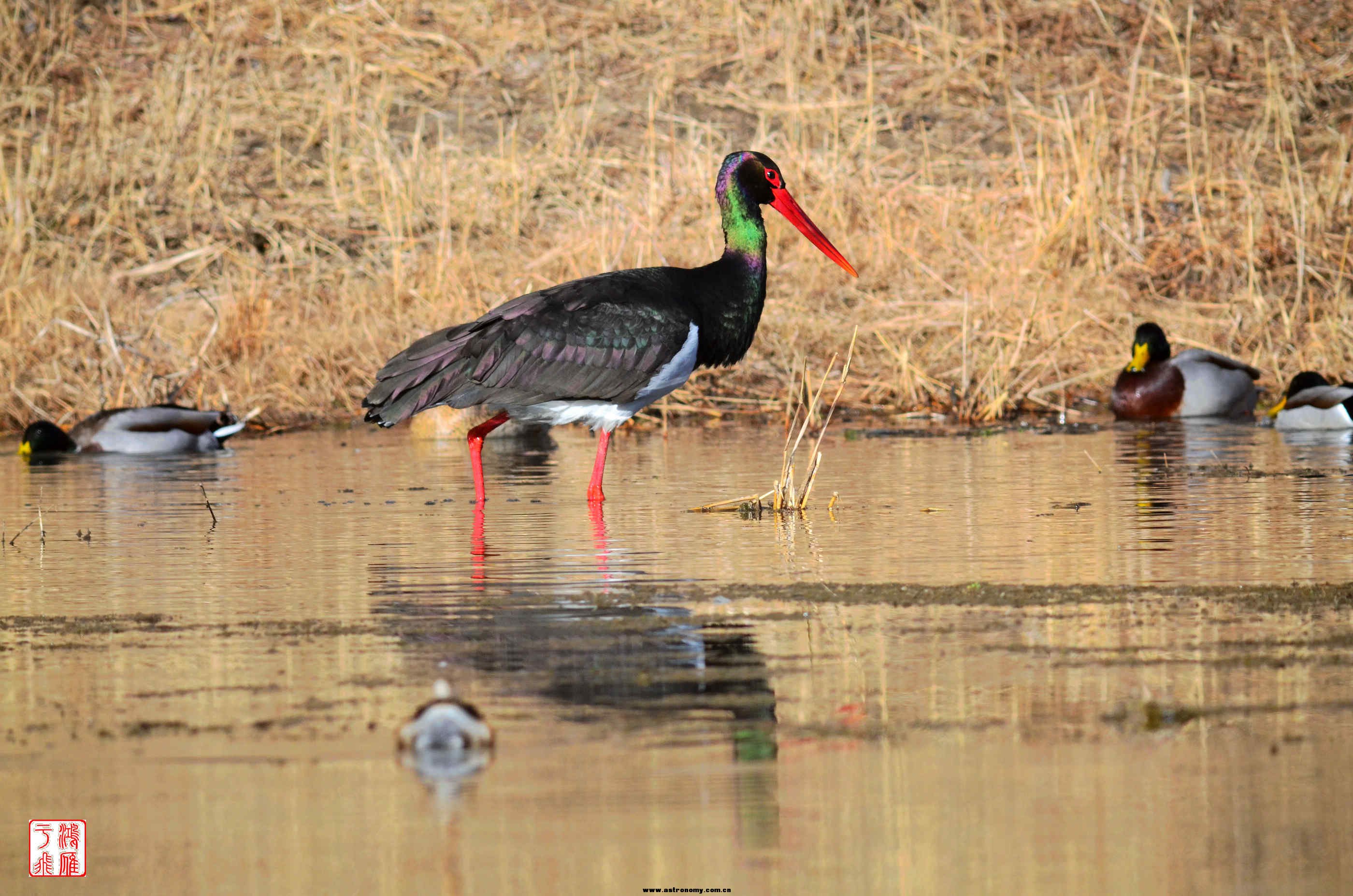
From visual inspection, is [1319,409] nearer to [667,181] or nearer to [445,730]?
[667,181]

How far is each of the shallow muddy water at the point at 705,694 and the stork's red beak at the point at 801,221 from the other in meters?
2.24

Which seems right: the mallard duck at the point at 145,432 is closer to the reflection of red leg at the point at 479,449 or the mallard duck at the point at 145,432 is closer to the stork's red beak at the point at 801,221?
the reflection of red leg at the point at 479,449

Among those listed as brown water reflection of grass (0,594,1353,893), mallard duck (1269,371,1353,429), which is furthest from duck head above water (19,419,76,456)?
mallard duck (1269,371,1353,429)

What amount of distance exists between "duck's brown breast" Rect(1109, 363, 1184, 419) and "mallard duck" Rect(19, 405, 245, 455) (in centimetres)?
→ 619

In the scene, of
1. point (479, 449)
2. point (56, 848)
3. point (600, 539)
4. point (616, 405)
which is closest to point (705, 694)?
point (56, 848)

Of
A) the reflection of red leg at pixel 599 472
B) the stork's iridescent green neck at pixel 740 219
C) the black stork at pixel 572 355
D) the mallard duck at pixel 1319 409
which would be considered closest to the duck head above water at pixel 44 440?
the black stork at pixel 572 355

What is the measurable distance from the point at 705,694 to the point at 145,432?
952 cm

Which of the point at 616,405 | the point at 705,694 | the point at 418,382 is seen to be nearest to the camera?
the point at 705,694

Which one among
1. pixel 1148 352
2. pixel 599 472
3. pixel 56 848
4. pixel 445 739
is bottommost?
pixel 56 848

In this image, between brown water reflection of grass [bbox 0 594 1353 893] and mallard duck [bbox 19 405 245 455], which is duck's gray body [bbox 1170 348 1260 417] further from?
brown water reflection of grass [bbox 0 594 1353 893]

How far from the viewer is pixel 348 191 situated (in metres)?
19.5

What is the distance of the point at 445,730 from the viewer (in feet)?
15.0

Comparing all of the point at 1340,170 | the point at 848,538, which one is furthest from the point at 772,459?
the point at 1340,170

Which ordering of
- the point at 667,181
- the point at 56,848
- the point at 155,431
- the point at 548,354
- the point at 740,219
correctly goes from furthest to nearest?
the point at 667,181 → the point at 155,431 → the point at 740,219 → the point at 548,354 → the point at 56,848
